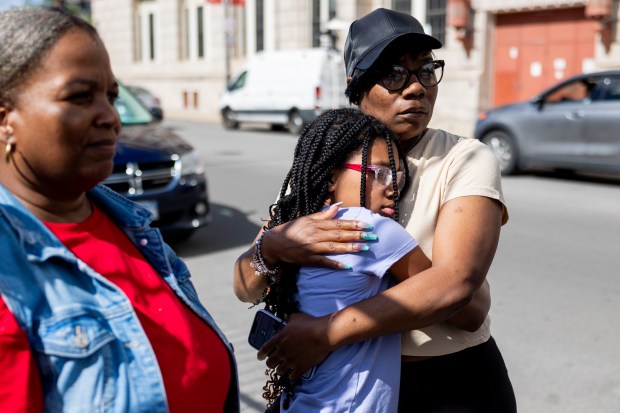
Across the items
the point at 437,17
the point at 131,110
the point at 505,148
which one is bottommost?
the point at 505,148

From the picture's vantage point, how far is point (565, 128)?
1145 centimetres

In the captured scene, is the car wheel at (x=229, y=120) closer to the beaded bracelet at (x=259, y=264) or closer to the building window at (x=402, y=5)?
the building window at (x=402, y=5)

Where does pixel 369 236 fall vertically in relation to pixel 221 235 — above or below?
above

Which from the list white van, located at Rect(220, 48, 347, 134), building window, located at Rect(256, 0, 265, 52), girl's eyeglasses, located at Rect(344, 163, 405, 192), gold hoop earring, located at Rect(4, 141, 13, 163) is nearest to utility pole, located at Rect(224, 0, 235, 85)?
building window, located at Rect(256, 0, 265, 52)

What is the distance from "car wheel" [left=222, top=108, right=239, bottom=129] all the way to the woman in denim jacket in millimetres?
22537

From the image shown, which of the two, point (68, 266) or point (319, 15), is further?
point (319, 15)

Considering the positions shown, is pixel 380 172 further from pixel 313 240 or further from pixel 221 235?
pixel 221 235

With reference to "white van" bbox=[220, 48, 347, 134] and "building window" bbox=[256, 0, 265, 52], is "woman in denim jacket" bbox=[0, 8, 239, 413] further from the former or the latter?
"building window" bbox=[256, 0, 265, 52]

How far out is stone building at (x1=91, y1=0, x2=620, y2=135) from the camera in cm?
2002

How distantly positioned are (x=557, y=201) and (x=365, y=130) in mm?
8738

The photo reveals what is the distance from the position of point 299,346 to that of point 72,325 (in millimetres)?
629

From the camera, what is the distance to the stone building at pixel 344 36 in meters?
20.0

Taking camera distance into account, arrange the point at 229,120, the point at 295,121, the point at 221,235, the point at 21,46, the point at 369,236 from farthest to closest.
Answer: the point at 229,120, the point at 295,121, the point at 221,235, the point at 369,236, the point at 21,46

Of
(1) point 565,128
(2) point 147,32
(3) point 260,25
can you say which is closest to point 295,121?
(3) point 260,25
